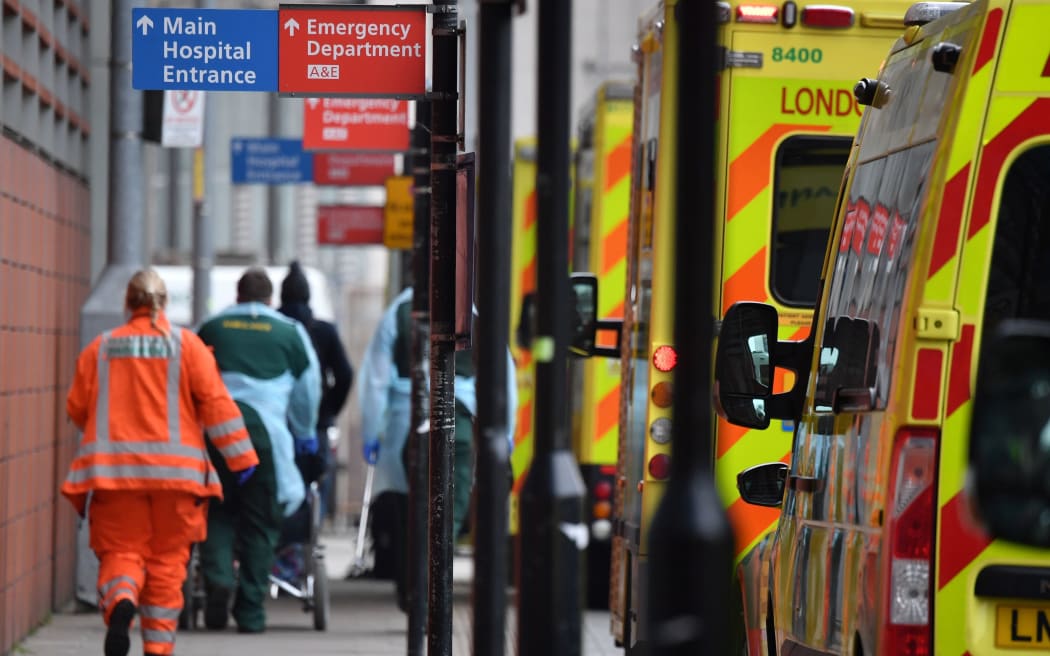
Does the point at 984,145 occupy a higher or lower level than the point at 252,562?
higher

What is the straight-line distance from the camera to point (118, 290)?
12.5 m

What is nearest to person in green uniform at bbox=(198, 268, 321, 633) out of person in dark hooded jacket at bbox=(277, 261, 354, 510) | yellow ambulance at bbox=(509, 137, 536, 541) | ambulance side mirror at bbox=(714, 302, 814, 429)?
person in dark hooded jacket at bbox=(277, 261, 354, 510)

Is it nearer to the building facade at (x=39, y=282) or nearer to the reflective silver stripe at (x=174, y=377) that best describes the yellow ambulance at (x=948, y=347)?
the reflective silver stripe at (x=174, y=377)

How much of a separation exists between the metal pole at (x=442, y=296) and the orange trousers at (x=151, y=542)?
7.44ft

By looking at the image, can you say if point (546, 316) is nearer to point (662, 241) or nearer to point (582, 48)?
point (662, 241)

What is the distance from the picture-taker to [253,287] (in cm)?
1172

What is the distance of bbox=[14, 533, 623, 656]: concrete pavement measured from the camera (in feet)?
35.6

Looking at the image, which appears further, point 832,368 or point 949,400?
point 832,368

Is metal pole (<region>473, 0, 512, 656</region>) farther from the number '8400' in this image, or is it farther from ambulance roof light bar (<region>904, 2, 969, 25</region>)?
the number '8400'

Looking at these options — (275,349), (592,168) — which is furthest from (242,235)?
(275,349)

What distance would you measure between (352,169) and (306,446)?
23.3 ft

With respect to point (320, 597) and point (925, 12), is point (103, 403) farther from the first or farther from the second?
point (925, 12)

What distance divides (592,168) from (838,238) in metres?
8.43

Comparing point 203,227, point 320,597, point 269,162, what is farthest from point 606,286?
point 269,162
